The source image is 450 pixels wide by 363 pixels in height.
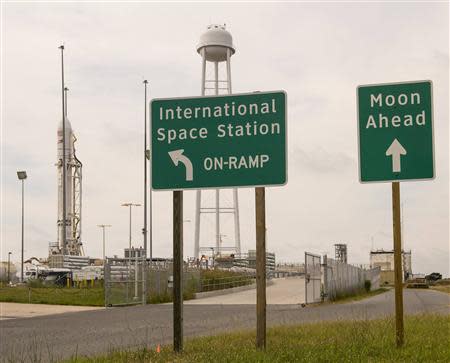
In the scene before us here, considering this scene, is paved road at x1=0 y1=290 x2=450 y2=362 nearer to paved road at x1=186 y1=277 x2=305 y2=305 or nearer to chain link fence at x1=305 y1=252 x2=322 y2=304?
chain link fence at x1=305 y1=252 x2=322 y2=304

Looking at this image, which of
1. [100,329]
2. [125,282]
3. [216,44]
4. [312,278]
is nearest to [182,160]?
[100,329]

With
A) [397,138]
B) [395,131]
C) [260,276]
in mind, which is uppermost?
[395,131]

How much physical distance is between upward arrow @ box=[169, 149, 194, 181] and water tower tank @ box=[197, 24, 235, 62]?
67.2m

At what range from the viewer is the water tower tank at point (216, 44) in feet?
254

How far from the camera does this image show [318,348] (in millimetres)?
10734

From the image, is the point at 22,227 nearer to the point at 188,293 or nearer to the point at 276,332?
the point at 188,293

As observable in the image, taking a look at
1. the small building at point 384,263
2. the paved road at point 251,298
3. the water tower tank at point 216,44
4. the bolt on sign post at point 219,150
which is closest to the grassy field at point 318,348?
the bolt on sign post at point 219,150

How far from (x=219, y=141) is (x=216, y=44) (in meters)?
67.6

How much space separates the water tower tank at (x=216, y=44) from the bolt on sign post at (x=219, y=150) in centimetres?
6713

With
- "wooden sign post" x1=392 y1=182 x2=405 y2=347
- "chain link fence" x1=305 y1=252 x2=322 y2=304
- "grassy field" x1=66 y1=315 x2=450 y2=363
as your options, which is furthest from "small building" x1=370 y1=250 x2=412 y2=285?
"wooden sign post" x1=392 y1=182 x2=405 y2=347

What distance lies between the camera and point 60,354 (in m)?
13.1

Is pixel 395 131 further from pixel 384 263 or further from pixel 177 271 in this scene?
pixel 384 263

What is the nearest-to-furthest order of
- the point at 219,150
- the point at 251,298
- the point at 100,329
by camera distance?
the point at 219,150
the point at 100,329
the point at 251,298

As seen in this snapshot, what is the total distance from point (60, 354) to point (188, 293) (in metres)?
21.7
